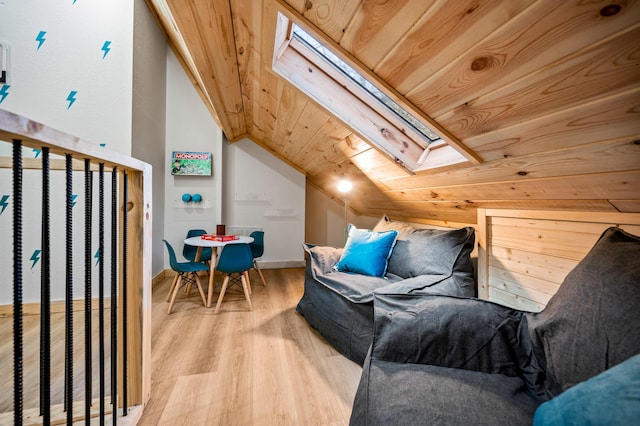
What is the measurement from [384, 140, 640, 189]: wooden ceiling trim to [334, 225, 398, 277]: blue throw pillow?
69 centimetres

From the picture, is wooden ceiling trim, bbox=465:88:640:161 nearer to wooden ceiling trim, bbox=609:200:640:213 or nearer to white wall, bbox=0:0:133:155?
wooden ceiling trim, bbox=609:200:640:213

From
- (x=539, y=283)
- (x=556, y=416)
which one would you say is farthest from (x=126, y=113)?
→ (x=539, y=283)

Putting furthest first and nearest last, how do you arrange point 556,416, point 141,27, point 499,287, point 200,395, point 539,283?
point 141,27, point 499,287, point 539,283, point 200,395, point 556,416

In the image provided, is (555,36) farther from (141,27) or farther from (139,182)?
(141,27)

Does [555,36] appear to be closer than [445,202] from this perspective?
Yes

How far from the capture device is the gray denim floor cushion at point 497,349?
0.73 metres

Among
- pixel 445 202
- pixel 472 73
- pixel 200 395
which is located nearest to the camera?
pixel 472 73

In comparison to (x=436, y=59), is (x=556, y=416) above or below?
below

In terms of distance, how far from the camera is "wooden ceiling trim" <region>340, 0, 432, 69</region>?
36.8 inches

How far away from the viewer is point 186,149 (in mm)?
3529

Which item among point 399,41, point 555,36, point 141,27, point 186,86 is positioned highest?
point 141,27

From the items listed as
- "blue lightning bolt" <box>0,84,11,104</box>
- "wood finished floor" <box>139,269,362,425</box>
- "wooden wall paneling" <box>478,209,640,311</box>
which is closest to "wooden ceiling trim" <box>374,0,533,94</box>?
"wooden wall paneling" <box>478,209,640,311</box>

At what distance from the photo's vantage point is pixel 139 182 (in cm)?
124

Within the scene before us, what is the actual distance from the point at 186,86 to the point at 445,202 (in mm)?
3499
